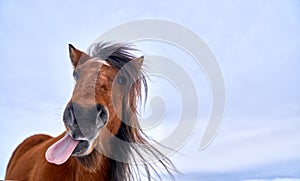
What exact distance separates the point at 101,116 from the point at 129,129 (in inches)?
8.6

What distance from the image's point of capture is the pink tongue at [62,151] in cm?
88

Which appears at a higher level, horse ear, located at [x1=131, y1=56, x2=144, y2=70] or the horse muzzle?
horse ear, located at [x1=131, y1=56, x2=144, y2=70]

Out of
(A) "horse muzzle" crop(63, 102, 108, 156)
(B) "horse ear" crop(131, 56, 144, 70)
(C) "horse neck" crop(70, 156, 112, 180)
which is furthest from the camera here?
(B) "horse ear" crop(131, 56, 144, 70)

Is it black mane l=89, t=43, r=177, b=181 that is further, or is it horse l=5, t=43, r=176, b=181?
black mane l=89, t=43, r=177, b=181

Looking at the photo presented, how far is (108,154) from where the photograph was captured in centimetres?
107

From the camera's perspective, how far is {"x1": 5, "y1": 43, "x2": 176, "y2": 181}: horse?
0.88 meters

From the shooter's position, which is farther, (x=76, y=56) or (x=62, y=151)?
(x=76, y=56)

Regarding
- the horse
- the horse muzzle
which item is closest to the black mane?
the horse

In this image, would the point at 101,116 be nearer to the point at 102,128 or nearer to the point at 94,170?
the point at 102,128

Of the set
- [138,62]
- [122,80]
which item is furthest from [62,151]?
[138,62]

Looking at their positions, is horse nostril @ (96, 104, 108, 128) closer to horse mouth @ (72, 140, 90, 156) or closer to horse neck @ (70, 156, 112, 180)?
horse mouth @ (72, 140, 90, 156)

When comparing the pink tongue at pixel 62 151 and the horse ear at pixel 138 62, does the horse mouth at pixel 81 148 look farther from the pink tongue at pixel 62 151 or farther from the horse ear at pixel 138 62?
the horse ear at pixel 138 62

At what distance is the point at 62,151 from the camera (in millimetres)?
887

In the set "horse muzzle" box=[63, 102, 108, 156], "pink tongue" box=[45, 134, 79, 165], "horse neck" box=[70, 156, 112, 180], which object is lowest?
"horse neck" box=[70, 156, 112, 180]
